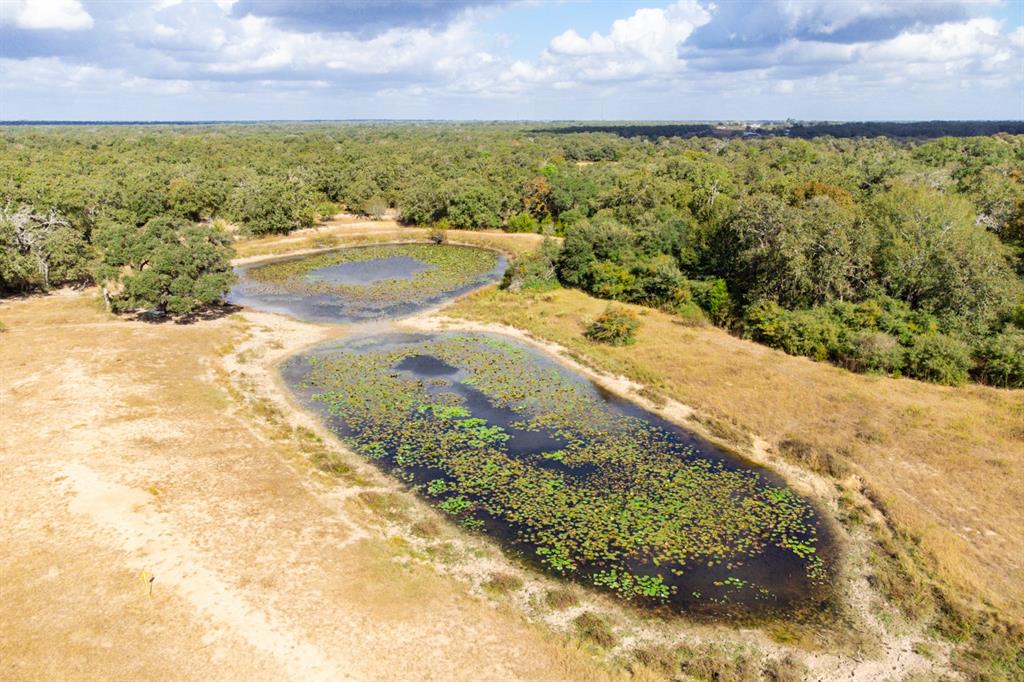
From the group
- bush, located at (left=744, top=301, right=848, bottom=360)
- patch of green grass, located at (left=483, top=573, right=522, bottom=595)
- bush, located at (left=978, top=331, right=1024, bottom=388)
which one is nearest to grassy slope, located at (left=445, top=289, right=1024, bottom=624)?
bush, located at (left=744, top=301, right=848, bottom=360)

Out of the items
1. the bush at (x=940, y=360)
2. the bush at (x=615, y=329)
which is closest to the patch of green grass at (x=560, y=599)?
the bush at (x=615, y=329)

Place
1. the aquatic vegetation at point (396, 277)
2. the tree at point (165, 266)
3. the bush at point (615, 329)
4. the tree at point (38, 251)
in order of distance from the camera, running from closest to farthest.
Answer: the bush at point (615, 329)
the tree at point (165, 266)
the tree at point (38, 251)
the aquatic vegetation at point (396, 277)

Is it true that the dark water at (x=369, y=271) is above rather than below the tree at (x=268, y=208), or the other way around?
below

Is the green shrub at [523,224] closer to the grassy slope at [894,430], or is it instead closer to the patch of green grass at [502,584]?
the grassy slope at [894,430]

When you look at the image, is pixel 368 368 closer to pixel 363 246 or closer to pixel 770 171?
pixel 363 246

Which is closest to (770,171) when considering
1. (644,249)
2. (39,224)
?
(644,249)

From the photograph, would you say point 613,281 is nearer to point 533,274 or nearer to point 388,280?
point 533,274
